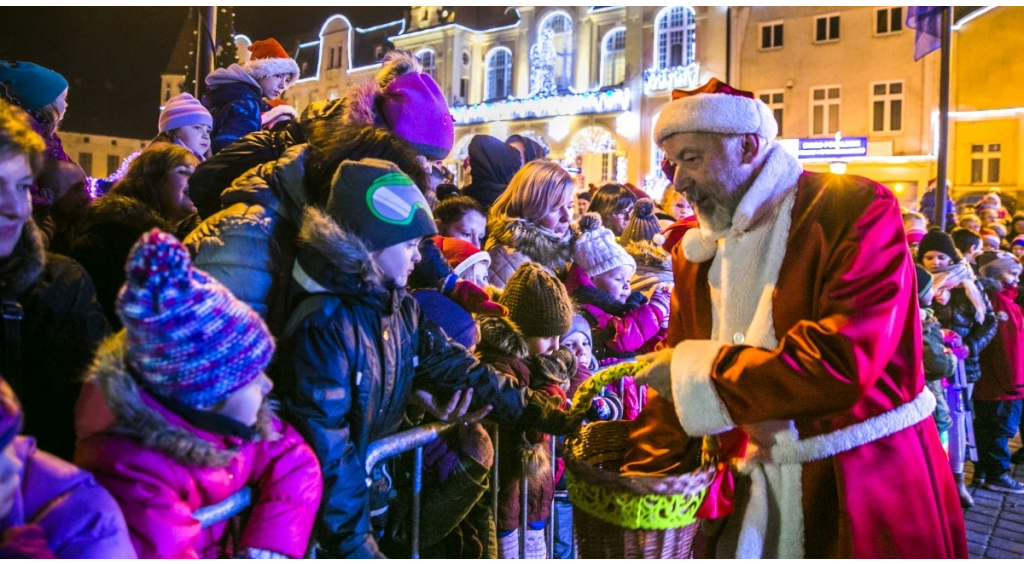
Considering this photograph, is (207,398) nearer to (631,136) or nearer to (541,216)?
(541,216)

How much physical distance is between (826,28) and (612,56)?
32.6 feet

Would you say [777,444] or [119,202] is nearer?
[777,444]

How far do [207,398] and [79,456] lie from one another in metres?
0.37

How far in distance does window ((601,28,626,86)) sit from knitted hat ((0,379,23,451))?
35712 mm

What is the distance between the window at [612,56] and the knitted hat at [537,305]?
33.3 metres

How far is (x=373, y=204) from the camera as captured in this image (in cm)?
261

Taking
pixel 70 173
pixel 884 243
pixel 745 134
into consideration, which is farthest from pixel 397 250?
pixel 70 173

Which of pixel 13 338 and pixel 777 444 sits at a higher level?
pixel 13 338

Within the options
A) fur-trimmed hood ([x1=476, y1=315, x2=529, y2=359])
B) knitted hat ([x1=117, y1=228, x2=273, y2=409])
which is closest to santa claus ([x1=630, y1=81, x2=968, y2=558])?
fur-trimmed hood ([x1=476, y1=315, x2=529, y2=359])

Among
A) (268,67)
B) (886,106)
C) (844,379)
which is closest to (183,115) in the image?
(268,67)

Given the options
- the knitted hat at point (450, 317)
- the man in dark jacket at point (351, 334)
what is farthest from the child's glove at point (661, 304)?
the man in dark jacket at point (351, 334)

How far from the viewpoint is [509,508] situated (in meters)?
3.86

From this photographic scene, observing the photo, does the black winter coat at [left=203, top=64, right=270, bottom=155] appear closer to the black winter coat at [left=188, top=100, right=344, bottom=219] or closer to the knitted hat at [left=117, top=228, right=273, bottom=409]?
the black winter coat at [left=188, top=100, right=344, bottom=219]

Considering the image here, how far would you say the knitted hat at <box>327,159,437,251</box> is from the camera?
103 inches
